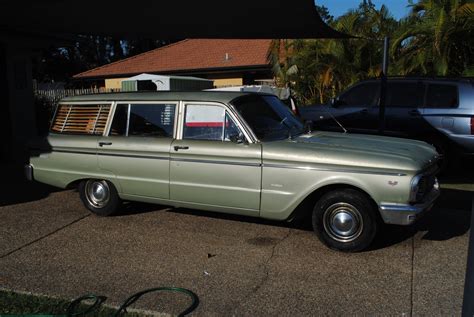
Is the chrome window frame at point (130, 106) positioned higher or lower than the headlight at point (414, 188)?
higher

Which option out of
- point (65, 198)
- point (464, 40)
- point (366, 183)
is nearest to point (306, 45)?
point (464, 40)

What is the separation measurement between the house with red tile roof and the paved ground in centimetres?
1731

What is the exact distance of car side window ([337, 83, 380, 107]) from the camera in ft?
32.8

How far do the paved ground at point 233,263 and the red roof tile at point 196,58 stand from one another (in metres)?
18.7

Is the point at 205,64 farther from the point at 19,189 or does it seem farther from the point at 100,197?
the point at 100,197

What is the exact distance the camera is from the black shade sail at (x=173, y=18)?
7.14 meters

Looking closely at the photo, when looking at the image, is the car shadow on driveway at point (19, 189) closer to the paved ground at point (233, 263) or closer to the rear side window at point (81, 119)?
the paved ground at point (233, 263)

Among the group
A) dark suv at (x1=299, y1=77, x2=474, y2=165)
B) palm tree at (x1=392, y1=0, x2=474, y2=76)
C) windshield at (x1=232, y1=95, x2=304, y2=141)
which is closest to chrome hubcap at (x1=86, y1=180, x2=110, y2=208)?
windshield at (x1=232, y1=95, x2=304, y2=141)

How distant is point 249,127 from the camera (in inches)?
218

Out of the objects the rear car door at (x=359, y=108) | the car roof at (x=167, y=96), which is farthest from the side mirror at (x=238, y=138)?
the rear car door at (x=359, y=108)

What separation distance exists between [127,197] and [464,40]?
365 inches

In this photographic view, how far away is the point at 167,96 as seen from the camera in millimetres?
6137

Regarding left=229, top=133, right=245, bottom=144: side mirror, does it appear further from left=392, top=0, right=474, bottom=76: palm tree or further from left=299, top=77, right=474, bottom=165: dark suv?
left=392, top=0, right=474, bottom=76: palm tree

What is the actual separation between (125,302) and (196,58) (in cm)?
2484
